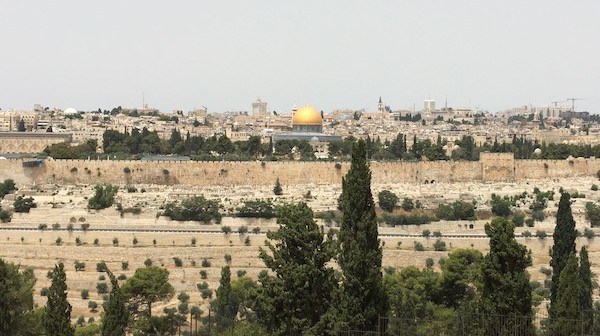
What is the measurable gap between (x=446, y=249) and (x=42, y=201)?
1694 centimetres

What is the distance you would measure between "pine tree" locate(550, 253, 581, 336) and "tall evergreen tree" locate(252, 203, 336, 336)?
4.05 meters

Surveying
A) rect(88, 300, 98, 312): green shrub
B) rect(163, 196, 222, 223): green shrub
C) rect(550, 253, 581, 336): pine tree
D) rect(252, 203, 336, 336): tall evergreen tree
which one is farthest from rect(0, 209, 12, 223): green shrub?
rect(550, 253, 581, 336): pine tree

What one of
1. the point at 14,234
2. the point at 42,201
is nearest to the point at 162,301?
the point at 14,234

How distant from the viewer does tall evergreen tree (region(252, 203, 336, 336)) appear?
17.9m

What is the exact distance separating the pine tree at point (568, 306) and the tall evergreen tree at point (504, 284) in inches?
41.5

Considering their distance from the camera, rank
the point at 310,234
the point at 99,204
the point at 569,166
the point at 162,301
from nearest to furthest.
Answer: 1. the point at 310,234
2. the point at 162,301
3. the point at 99,204
4. the point at 569,166

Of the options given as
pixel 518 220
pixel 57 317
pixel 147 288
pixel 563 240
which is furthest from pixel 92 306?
pixel 518 220

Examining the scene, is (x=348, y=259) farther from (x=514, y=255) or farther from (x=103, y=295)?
(x=103, y=295)

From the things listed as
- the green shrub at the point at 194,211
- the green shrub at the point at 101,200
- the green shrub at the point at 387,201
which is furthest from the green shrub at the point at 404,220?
the green shrub at the point at 101,200

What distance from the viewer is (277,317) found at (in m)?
18.2

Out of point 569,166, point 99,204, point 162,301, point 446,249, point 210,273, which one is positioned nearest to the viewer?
point 162,301

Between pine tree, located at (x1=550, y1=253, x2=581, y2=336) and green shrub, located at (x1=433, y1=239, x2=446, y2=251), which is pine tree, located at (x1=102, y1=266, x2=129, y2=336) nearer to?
pine tree, located at (x1=550, y1=253, x2=581, y2=336)

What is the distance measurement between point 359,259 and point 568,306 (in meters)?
4.08

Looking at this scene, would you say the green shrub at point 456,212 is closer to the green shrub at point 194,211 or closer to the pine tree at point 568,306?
the green shrub at point 194,211
